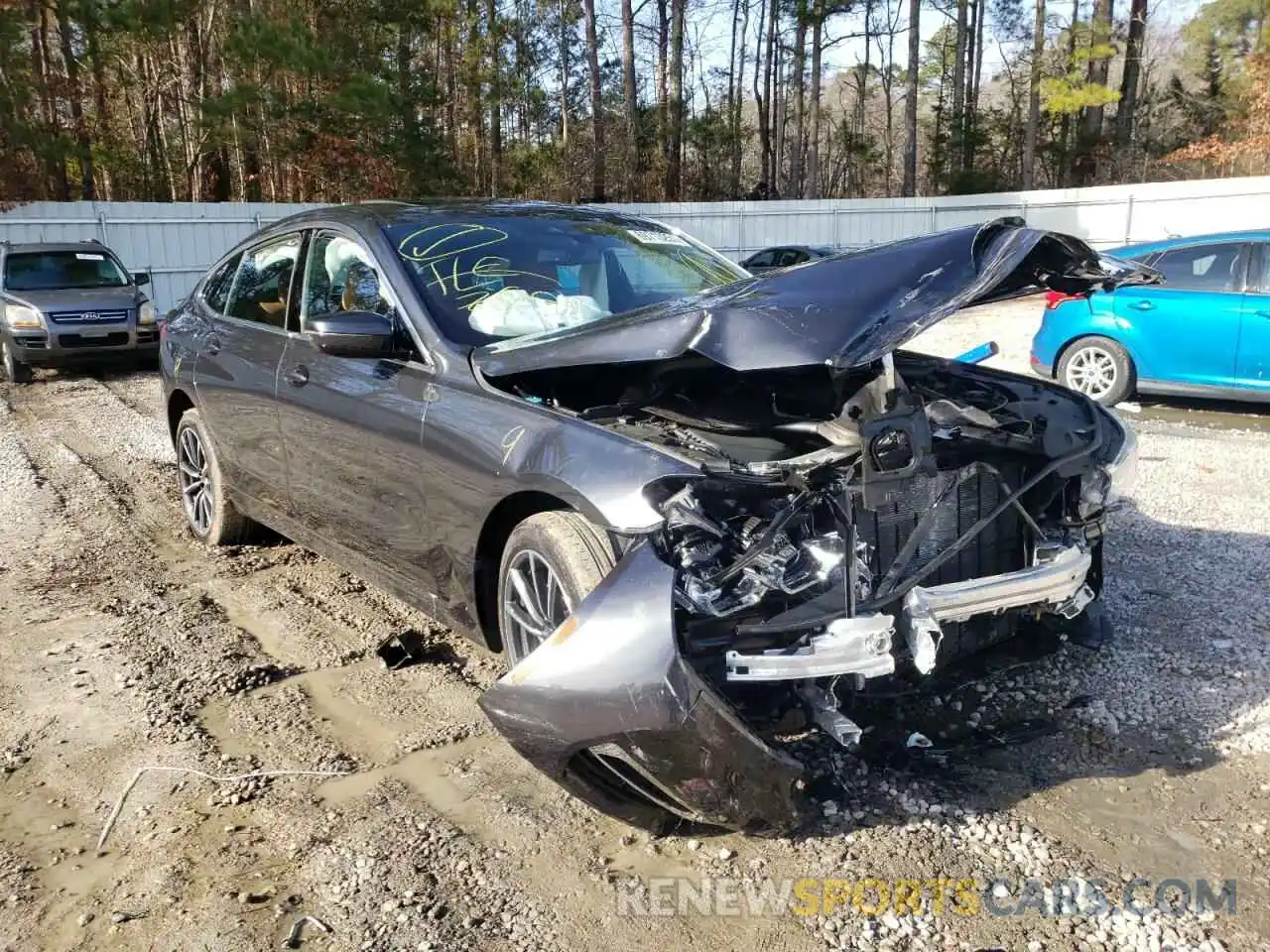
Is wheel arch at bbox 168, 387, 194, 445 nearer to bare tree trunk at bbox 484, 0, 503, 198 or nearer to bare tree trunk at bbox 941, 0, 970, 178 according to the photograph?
bare tree trunk at bbox 484, 0, 503, 198

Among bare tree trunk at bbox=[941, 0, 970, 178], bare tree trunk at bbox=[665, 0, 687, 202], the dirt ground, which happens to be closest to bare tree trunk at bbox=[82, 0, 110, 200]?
bare tree trunk at bbox=[665, 0, 687, 202]

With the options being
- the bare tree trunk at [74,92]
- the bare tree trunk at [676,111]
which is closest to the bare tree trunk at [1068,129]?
the bare tree trunk at [676,111]

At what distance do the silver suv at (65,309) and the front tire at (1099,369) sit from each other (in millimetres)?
10938

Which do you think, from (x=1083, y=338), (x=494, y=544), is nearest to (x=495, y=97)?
(x=1083, y=338)

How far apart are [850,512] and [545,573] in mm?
923

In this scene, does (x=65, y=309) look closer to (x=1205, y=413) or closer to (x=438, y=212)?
(x=438, y=212)

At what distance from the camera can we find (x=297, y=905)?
100.0 inches

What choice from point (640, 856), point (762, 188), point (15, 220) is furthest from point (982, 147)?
point (640, 856)

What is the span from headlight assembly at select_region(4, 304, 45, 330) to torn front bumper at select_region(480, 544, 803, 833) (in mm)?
11799

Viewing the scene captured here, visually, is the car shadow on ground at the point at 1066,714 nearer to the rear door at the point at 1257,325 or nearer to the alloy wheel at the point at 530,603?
the alloy wheel at the point at 530,603

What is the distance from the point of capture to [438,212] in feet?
14.1

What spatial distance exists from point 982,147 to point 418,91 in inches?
872

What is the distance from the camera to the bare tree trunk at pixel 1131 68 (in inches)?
1297

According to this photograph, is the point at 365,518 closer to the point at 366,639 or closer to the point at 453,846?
the point at 366,639
